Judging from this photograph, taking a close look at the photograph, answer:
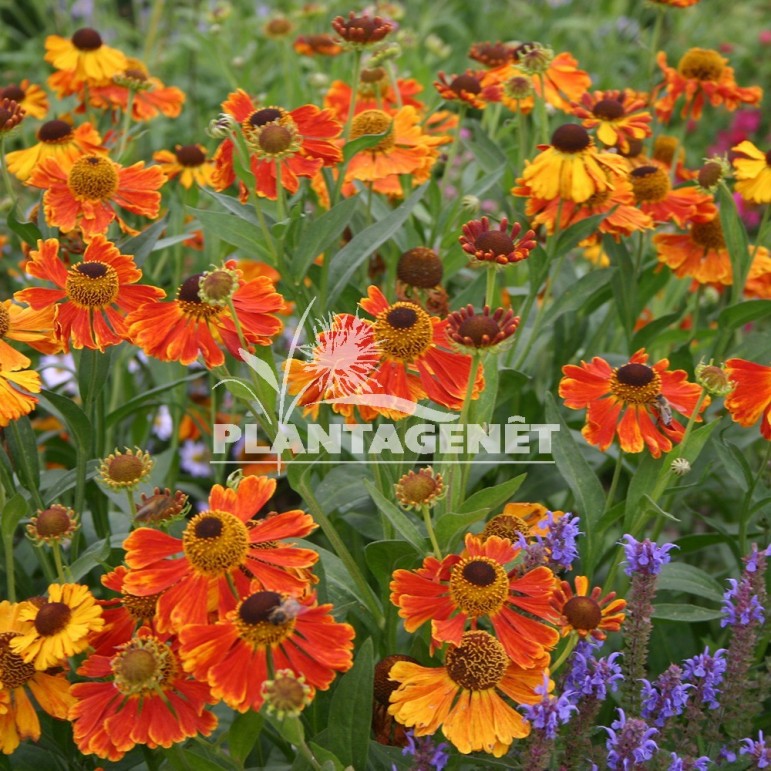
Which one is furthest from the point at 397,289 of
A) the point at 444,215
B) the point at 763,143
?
the point at 763,143

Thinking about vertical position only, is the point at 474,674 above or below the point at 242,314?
below

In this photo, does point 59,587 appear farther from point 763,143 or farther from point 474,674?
point 763,143

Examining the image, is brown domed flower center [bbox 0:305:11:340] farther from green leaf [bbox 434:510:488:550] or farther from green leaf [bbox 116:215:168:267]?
green leaf [bbox 434:510:488:550]

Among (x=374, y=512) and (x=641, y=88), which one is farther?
(x=641, y=88)

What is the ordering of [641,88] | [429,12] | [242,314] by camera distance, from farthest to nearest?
[429,12]
[641,88]
[242,314]

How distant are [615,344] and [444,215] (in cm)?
50

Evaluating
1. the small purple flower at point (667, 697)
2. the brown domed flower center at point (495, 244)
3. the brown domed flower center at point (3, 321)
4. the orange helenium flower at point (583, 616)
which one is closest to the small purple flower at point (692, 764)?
the small purple flower at point (667, 697)

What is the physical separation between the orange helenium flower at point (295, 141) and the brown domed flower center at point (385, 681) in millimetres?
699

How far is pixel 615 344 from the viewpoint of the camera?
225cm

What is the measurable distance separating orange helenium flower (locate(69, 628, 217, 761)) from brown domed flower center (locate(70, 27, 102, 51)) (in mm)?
1349

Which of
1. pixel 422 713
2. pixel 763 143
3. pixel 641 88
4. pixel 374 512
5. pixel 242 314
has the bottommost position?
pixel 763 143

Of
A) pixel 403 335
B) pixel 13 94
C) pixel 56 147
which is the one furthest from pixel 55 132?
pixel 403 335

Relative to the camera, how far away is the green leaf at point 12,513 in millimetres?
1373

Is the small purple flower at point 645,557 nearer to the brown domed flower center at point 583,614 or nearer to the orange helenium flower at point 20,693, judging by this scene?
the brown domed flower center at point 583,614
